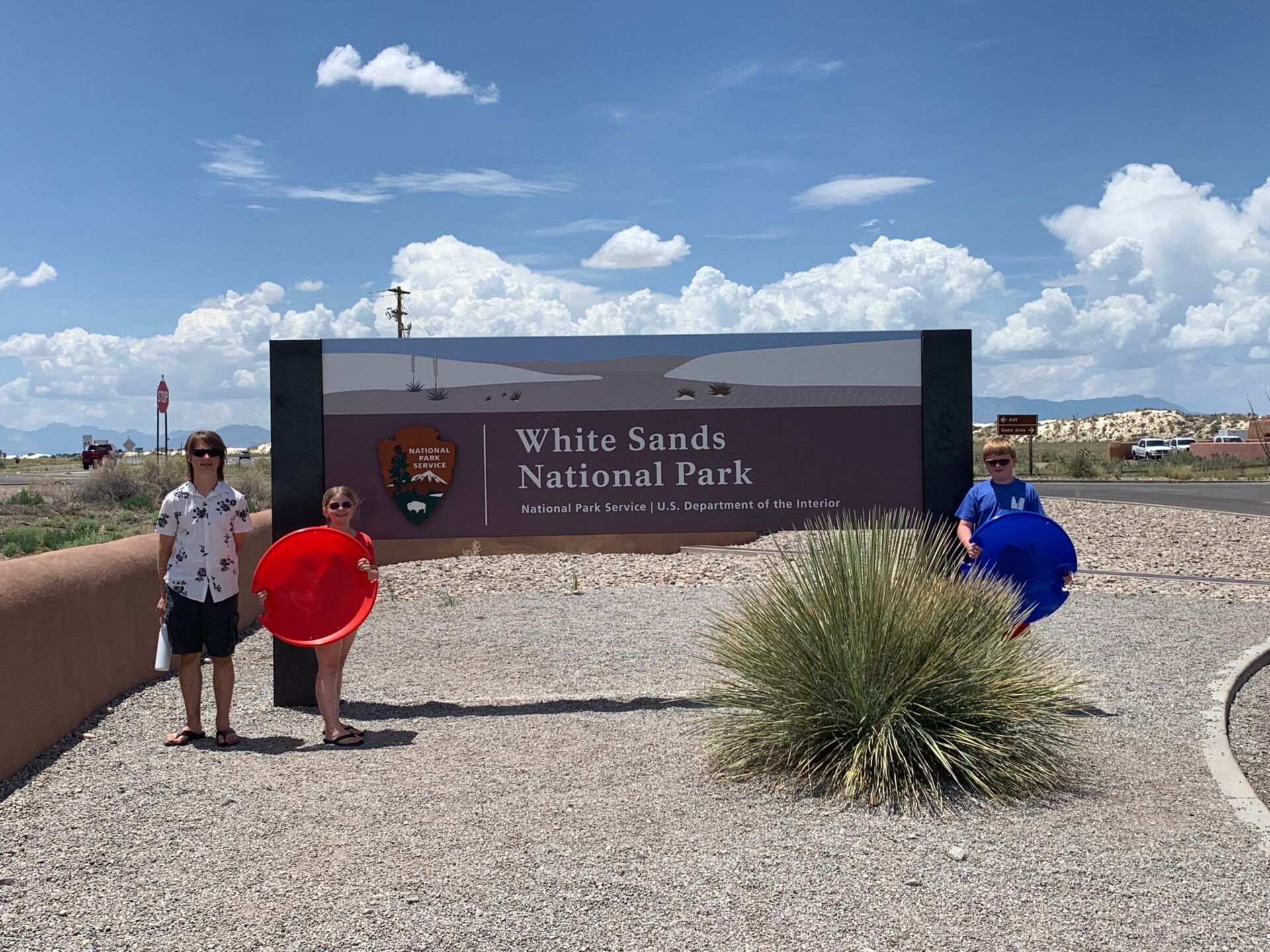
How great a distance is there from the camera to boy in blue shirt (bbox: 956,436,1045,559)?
7367 mm

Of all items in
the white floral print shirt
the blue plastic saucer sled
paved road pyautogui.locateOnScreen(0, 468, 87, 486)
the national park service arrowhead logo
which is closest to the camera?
the white floral print shirt

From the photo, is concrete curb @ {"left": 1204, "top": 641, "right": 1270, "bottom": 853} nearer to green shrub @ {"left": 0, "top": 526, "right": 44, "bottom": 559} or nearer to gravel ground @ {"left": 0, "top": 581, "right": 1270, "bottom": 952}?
gravel ground @ {"left": 0, "top": 581, "right": 1270, "bottom": 952}

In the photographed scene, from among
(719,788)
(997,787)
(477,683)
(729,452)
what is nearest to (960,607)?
(997,787)

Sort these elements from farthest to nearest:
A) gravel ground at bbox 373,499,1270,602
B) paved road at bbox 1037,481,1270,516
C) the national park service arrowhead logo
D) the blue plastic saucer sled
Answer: paved road at bbox 1037,481,1270,516 < gravel ground at bbox 373,499,1270,602 < the national park service arrowhead logo < the blue plastic saucer sled

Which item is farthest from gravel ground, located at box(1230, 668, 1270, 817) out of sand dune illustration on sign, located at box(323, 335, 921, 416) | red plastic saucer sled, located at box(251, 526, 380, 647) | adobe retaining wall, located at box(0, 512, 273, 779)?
adobe retaining wall, located at box(0, 512, 273, 779)

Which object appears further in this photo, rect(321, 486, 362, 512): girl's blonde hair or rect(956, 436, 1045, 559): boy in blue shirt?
rect(956, 436, 1045, 559): boy in blue shirt

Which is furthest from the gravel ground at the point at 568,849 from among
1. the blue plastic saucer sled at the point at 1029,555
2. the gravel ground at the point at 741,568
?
the gravel ground at the point at 741,568

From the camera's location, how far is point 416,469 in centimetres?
827

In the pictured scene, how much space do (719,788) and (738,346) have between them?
3713mm

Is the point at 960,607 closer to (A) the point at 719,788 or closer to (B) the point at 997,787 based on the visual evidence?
(B) the point at 997,787

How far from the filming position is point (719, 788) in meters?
5.49

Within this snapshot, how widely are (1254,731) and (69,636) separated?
7260 mm

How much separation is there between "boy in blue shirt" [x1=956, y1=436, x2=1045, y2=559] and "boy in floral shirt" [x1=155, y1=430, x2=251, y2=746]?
4.42m

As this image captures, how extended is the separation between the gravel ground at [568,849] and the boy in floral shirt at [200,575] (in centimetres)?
38
